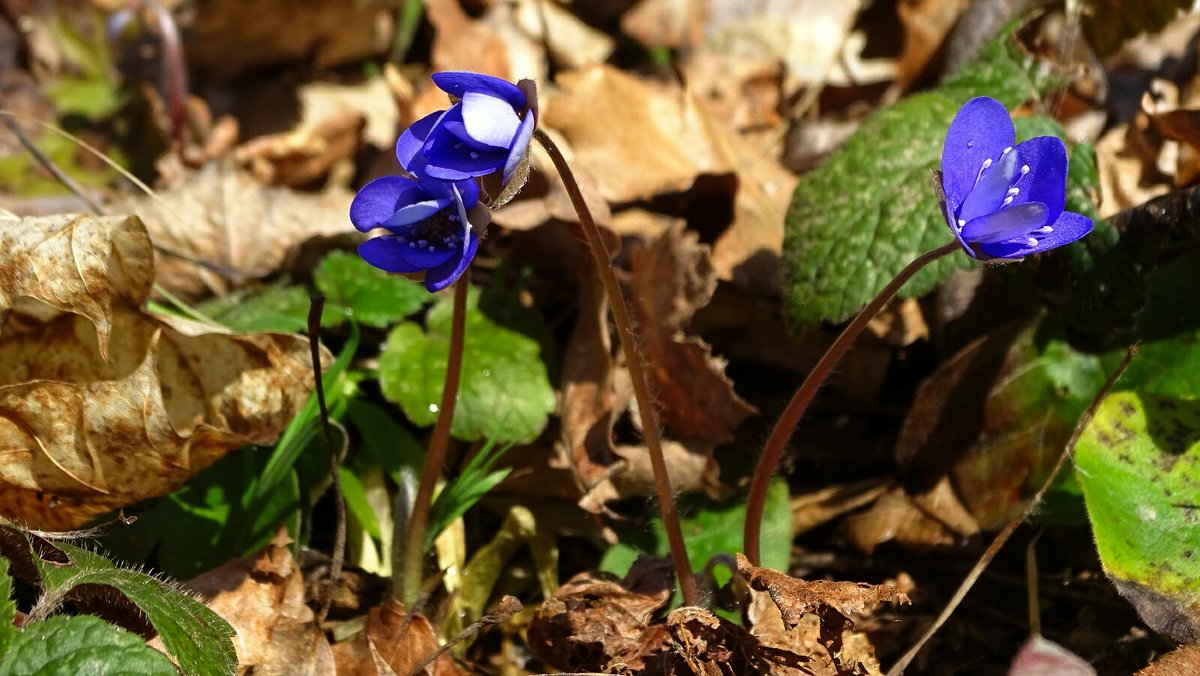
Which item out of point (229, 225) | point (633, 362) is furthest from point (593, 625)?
point (229, 225)

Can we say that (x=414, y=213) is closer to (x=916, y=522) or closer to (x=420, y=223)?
A: (x=420, y=223)

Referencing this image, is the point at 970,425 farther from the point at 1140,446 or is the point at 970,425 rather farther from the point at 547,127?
the point at 547,127

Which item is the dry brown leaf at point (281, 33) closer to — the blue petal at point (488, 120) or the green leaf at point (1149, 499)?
the blue petal at point (488, 120)

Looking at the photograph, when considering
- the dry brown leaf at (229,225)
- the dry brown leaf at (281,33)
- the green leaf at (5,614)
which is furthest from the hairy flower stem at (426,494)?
the dry brown leaf at (281,33)

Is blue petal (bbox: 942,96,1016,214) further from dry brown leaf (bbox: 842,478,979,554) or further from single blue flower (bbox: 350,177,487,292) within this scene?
dry brown leaf (bbox: 842,478,979,554)

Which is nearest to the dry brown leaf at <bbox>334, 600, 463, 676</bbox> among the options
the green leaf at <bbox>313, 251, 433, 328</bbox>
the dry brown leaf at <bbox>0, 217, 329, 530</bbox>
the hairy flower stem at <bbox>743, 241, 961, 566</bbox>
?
the dry brown leaf at <bbox>0, 217, 329, 530</bbox>

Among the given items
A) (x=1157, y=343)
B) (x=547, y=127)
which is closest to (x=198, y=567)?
(x=547, y=127)
